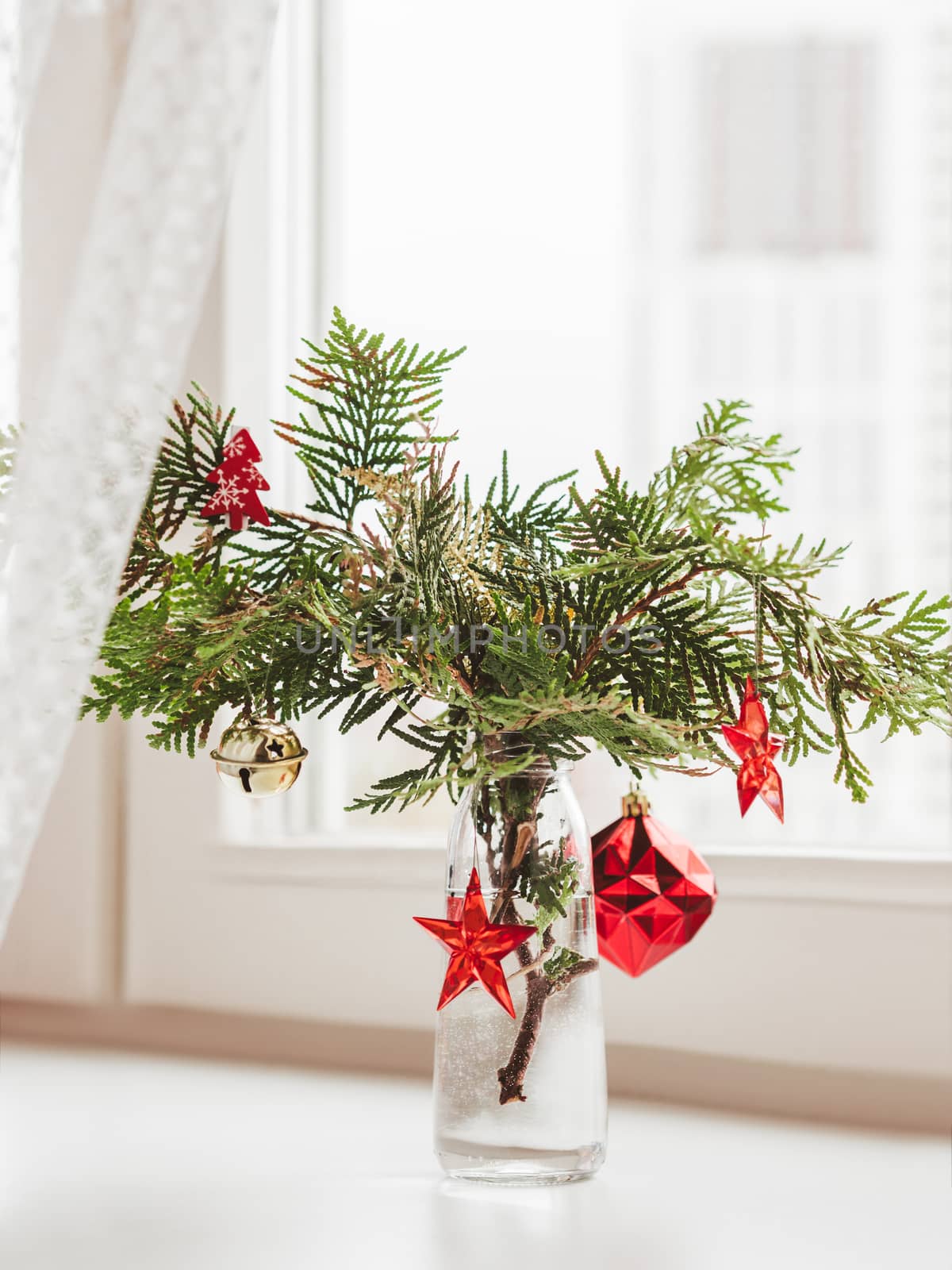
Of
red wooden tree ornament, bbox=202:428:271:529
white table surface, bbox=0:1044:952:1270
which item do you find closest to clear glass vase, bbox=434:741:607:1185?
white table surface, bbox=0:1044:952:1270

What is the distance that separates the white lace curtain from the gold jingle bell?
0.43ft

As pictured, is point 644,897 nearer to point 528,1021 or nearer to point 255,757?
point 528,1021

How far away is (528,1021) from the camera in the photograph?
0.62m

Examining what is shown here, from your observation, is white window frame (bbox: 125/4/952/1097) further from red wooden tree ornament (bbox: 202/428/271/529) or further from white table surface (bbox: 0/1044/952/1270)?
red wooden tree ornament (bbox: 202/428/271/529)

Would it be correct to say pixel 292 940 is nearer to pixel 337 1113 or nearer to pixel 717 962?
pixel 337 1113

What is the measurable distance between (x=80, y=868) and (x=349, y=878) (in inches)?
10.4

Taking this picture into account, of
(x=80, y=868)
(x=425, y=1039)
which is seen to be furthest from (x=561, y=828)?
(x=80, y=868)

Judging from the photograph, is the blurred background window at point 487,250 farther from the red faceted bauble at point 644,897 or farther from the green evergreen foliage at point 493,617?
the red faceted bauble at point 644,897

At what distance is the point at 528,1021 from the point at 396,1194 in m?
0.14

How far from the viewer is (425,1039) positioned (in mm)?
956

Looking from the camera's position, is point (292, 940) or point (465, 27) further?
point (465, 27)

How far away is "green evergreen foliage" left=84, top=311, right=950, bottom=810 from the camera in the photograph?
0.59m

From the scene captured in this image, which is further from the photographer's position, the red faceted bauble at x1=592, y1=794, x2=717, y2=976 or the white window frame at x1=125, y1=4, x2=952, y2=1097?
the white window frame at x1=125, y1=4, x2=952, y2=1097

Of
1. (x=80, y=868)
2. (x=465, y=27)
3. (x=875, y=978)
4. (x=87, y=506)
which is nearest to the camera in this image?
(x=87, y=506)
